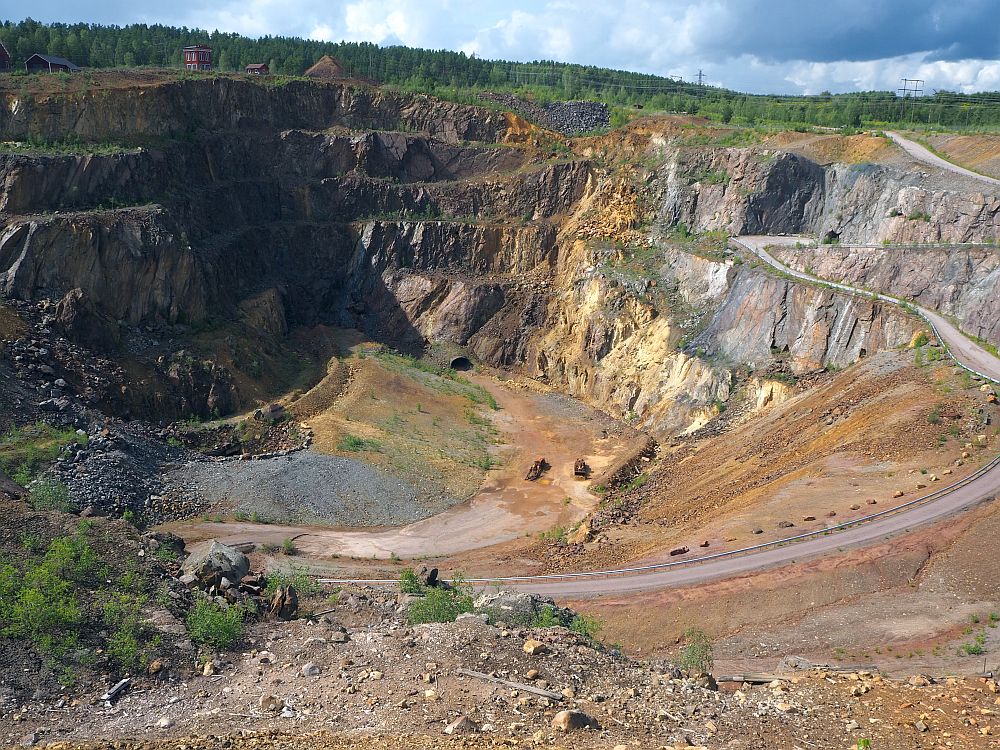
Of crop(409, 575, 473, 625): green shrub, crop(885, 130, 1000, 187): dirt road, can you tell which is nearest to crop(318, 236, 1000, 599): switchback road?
crop(409, 575, 473, 625): green shrub

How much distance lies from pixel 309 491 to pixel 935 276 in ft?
90.9

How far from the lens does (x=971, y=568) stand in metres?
21.4

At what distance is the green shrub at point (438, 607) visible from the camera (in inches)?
773

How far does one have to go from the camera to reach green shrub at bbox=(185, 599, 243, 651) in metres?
17.4

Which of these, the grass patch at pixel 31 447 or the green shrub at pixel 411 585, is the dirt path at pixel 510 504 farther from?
the green shrub at pixel 411 585

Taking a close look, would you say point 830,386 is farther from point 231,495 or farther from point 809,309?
point 231,495

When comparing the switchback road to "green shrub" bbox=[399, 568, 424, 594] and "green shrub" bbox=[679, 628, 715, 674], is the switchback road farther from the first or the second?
"green shrub" bbox=[679, 628, 715, 674]

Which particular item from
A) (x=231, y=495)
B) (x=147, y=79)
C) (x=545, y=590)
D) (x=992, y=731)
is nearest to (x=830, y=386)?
(x=545, y=590)

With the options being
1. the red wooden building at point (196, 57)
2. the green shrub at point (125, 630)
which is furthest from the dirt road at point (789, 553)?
the red wooden building at point (196, 57)

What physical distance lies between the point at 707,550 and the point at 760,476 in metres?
6.15

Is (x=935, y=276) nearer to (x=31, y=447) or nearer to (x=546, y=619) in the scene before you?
(x=546, y=619)

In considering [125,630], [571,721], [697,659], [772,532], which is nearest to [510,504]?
[772,532]

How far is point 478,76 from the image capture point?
8650 cm

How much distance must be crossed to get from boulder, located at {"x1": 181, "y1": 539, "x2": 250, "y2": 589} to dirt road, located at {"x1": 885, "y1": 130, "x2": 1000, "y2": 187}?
37.7m
